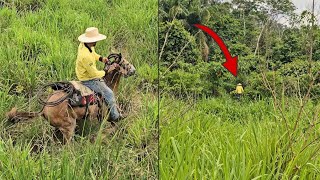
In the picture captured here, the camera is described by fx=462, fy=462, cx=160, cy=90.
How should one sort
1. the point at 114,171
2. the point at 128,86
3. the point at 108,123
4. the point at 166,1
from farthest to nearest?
the point at 166,1, the point at 128,86, the point at 108,123, the point at 114,171

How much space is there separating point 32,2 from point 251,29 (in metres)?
3.93

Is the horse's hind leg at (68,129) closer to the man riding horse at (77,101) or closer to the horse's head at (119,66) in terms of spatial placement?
the man riding horse at (77,101)

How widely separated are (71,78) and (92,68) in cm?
67

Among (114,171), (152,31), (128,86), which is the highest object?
(152,31)

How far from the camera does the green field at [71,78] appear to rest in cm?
169

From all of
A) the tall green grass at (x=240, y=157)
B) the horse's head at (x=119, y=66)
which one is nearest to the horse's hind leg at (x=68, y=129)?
the horse's head at (x=119, y=66)

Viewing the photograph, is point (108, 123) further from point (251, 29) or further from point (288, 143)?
point (251, 29)

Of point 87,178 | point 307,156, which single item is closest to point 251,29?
point 307,156

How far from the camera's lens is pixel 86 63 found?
5.85ft

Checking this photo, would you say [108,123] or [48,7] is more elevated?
[48,7]

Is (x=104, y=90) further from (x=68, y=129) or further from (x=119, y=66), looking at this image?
(x=68, y=129)

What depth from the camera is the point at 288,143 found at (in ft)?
5.95

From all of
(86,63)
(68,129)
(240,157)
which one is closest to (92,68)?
(86,63)

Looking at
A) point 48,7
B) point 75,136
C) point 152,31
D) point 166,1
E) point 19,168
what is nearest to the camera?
point 19,168
